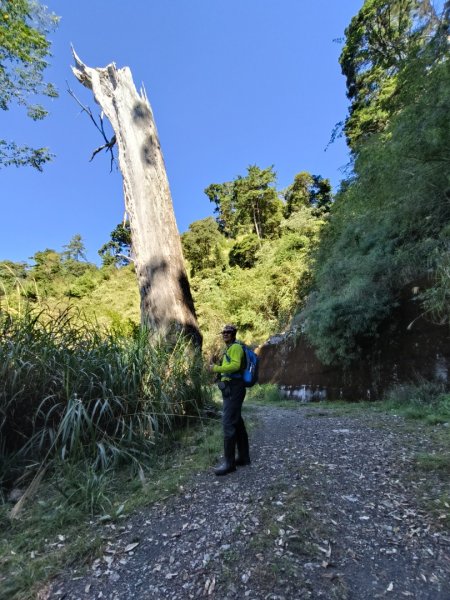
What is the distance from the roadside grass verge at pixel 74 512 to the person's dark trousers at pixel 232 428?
295mm

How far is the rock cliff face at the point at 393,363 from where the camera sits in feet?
18.0

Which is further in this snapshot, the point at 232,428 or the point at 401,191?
the point at 401,191

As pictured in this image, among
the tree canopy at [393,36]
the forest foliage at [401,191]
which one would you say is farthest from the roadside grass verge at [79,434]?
the tree canopy at [393,36]

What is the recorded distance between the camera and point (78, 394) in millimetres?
3461

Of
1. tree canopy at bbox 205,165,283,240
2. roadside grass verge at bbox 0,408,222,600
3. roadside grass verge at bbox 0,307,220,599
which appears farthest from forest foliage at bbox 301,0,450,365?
tree canopy at bbox 205,165,283,240

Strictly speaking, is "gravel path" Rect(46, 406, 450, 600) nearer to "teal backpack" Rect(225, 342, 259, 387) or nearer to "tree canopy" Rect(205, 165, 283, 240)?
"teal backpack" Rect(225, 342, 259, 387)

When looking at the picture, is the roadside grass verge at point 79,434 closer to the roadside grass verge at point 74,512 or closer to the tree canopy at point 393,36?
the roadside grass verge at point 74,512

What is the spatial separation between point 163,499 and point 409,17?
9374 mm

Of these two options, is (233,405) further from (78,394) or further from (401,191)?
(401,191)

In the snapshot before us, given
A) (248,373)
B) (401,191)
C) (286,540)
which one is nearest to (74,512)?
(286,540)

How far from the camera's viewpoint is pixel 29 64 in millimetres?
8852

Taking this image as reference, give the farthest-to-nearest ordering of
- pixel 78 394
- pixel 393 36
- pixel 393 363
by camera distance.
Result: pixel 393 36 < pixel 393 363 < pixel 78 394

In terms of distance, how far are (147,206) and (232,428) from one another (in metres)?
4.29

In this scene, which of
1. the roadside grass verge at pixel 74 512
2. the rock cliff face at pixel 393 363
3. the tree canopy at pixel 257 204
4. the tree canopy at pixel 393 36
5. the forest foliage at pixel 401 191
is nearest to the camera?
the roadside grass verge at pixel 74 512
